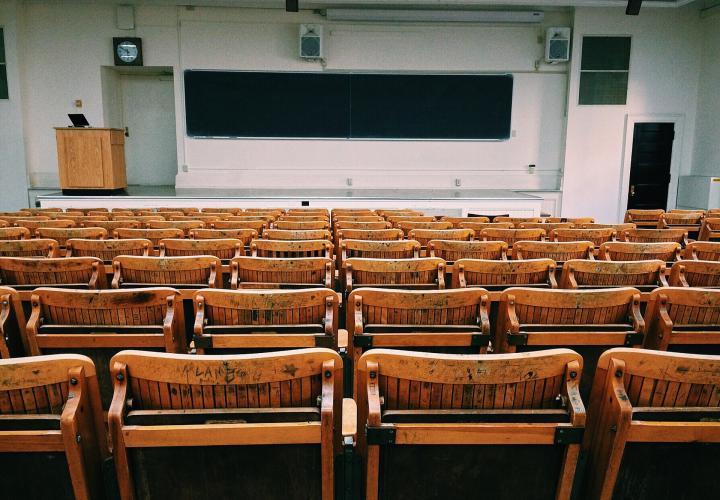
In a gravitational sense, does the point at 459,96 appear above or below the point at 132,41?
below

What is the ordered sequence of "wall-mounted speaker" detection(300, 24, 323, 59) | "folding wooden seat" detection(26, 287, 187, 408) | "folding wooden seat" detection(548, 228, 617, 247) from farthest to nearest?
"wall-mounted speaker" detection(300, 24, 323, 59), "folding wooden seat" detection(548, 228, 617, 247), "folding wooden seat" detection(26, 287, 187, 408)

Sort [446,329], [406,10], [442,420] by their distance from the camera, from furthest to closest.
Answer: [406,10]
[446,329]
[442,420]

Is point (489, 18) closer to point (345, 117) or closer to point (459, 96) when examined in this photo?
point (459, 96)

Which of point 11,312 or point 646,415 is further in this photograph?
point 11,312

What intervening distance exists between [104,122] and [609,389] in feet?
34.7


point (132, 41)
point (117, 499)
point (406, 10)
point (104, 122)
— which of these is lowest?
point (117, 499)

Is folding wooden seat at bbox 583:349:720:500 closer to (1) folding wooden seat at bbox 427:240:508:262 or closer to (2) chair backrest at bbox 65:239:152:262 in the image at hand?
(1) folding wooden seat at bbox 427:240:508:262

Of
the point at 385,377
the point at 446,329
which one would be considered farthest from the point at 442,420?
the point at 446,329

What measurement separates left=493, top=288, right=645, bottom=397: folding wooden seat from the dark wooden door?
31.2ft

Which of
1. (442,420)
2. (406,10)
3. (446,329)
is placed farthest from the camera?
(406,10)

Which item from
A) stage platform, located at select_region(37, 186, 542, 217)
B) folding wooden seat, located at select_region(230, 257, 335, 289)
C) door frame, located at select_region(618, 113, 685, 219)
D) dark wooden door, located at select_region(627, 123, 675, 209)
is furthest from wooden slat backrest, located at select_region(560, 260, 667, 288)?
dark wooden door, located at select_region(627, 123, 675, 209)

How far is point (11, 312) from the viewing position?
6.81 feet

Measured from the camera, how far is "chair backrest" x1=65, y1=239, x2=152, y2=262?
334 centimetres

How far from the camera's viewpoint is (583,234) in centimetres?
424
